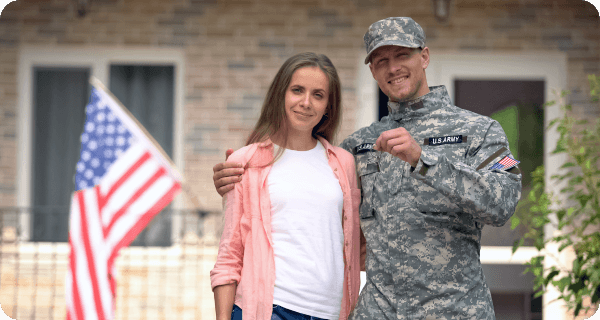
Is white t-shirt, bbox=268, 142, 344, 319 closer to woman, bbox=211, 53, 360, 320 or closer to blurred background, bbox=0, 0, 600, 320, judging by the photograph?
woman, bbox=211, 53, 360, 320

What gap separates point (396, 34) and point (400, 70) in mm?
140

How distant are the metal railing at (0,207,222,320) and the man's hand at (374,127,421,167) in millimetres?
4067

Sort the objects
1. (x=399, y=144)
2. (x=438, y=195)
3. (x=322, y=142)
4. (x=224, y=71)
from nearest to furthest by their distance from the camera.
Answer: (x=399, y=144), (x=438, y=195), (x=322, y=142), (x=224, y=71)

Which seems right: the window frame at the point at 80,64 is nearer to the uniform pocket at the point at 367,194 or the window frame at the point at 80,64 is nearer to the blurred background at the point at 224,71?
the blurred background at the point at 224,71

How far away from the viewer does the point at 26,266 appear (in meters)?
5.62

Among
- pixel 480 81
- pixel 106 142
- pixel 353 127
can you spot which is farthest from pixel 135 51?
pixel 480 81

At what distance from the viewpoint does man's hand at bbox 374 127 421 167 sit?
1674 millimetres

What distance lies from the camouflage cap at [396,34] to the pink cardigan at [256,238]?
0.49 meters

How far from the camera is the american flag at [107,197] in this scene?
4137mm

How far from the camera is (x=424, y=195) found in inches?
77.2

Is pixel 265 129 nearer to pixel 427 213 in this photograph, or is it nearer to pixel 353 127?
pixel 427 213

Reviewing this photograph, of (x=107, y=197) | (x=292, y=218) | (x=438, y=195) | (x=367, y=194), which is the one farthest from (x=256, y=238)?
(x=107, y=197)

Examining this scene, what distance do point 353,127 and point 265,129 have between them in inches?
138

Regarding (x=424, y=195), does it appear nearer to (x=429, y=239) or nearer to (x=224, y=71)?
(x=429, y=239)
